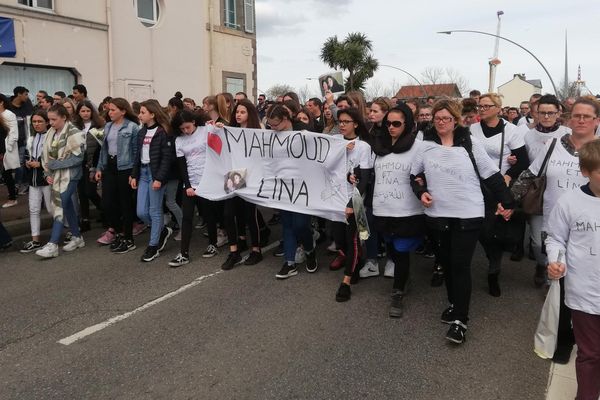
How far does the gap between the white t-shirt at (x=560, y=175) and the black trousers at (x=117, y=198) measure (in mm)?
4897

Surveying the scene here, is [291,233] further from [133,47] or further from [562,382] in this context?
[133,47]

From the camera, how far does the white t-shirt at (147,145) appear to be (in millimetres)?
6184

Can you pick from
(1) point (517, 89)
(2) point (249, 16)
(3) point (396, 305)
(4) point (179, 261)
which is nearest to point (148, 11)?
(2) point (249, 16)

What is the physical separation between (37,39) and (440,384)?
12.6 metres

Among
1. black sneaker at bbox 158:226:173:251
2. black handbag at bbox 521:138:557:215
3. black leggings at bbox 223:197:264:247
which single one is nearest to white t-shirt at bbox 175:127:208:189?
black leggings at bbox 223:197:264:247

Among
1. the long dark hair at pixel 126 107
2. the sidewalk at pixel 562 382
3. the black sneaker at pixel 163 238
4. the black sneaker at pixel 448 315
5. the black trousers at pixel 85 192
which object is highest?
the long dark hair at pixel 126 107

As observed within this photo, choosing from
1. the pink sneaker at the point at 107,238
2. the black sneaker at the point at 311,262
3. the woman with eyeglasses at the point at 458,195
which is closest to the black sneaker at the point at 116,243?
the pink sneaker at the point at 107,238

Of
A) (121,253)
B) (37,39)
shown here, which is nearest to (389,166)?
(121,253)

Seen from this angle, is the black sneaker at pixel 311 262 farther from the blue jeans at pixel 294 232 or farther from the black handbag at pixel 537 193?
the black handbag at pixel 537 193

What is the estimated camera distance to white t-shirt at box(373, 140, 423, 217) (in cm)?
437

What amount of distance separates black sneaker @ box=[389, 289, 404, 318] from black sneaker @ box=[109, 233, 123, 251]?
152 inches

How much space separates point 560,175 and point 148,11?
13.9m

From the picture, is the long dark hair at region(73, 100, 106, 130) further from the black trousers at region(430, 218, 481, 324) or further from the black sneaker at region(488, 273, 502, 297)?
the black sneaker at region(488, 273, 502, 297)

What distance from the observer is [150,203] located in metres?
6.18
